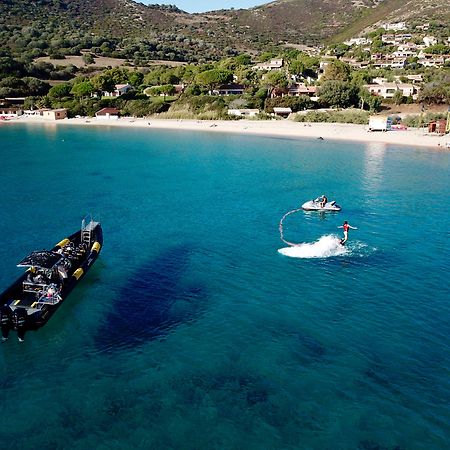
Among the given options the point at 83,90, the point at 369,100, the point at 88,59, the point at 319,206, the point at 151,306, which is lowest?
the point at 151,306

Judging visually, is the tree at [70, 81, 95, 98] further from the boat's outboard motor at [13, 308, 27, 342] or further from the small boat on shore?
the boat's outboard motor at [13, 308, 27, 342]

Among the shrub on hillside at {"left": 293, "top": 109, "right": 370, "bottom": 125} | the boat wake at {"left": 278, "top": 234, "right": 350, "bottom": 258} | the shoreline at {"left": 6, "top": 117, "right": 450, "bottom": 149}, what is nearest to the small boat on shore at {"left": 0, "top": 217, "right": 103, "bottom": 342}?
the boat wake at {"left": 278, "top": 234, "right": 350, "bottom": 258}

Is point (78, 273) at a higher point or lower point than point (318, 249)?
higher

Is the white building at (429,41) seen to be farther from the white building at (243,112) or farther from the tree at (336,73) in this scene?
the white building at (243,112)

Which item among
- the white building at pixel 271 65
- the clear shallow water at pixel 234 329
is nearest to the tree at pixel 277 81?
the white building at pixel 271 65

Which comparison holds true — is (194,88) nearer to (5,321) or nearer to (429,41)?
(5,321)

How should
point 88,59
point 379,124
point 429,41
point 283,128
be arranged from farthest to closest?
point 429,41
point 88,59
point 283,128
point 379,124

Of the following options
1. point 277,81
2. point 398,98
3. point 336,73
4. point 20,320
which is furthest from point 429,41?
point 20,320

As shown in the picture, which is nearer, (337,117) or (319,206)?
(319,206)
